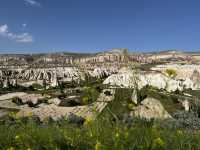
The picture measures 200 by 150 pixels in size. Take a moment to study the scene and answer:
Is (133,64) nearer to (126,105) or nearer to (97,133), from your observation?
(126,105)

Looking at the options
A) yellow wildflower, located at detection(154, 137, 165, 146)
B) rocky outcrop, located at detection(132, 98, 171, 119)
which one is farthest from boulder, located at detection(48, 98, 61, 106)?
yellow wildflower, located at detection(154, 137, 165, 146)

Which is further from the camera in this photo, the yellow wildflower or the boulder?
the boulder

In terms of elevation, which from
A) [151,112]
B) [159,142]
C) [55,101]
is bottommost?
[55,101]

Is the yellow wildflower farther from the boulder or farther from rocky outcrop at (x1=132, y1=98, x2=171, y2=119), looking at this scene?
the boulder

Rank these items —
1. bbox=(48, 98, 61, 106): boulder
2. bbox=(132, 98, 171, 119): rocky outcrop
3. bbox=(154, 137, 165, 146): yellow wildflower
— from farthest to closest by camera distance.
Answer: bbox=(48, 98, 61, 106): boulder < bbox=(132, 98, 171, 119): rocky outcrop < bbox=(154, 137, 165, 146): yellow wildflower

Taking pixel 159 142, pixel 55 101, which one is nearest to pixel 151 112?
pixel 159 142

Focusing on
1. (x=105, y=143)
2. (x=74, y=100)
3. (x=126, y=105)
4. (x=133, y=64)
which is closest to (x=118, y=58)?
(x=133, y=64)

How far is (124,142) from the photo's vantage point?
4.41 m

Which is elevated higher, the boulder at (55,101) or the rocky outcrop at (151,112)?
the rocky outcrop at (151,112)

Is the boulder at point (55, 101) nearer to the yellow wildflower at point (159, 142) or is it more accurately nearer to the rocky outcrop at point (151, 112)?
the rocky outcrop at point (151, 112)

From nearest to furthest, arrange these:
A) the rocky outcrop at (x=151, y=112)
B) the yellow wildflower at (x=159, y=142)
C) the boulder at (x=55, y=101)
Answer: the yellow wildflower at (x=159, y=142) < the rocky outcrop at (x=151, y=112) < the boulder at (x=55, y=101)

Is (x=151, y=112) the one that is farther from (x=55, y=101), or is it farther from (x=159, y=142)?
(x=55, y=101)

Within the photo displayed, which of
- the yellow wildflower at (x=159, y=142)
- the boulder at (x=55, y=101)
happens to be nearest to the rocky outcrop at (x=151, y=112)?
the yellow wildflower at (x=159, y=142)

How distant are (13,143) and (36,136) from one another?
376 mm
